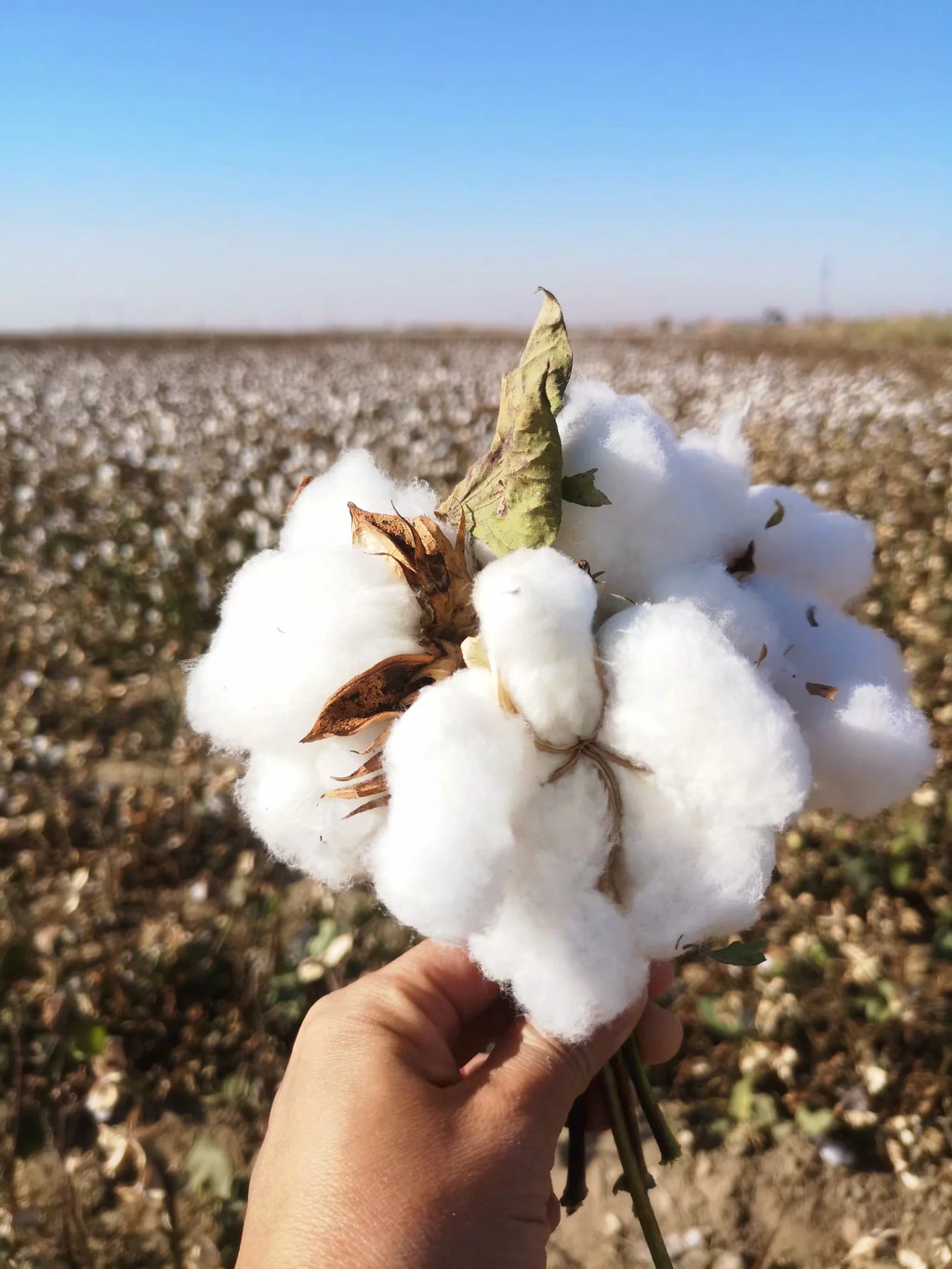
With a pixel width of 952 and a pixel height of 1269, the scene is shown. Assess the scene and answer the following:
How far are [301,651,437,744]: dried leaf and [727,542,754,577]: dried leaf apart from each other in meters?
0.36

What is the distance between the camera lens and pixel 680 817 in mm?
691

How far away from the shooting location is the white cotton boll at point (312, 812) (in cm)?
76

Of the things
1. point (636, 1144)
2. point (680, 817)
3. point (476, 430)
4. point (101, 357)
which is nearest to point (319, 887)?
point (636, 1144)

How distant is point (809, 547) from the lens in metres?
0.91

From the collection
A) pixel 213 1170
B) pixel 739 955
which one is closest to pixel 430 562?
pixel 739 955

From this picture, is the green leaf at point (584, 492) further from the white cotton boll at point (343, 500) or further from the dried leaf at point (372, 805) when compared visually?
the dried leaf at point (372, 805)

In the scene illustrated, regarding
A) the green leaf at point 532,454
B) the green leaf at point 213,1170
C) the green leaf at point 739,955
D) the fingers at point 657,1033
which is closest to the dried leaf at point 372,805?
the green leaf at point 532,454

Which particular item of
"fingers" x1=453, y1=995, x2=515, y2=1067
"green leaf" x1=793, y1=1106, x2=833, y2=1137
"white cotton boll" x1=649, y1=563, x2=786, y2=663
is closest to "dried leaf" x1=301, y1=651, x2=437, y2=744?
"white cotton boll" x1=649, y1=563, x2=786, y2=663

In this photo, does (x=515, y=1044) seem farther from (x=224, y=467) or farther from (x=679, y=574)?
(x=224, y=467)

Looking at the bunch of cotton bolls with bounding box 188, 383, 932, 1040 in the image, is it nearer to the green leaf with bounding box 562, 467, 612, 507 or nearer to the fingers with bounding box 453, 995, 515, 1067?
the green leaf with bounding box 562, 467, 612, 507

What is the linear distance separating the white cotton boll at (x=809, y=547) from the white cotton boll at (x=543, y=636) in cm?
33

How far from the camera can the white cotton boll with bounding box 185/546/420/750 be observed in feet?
2.31

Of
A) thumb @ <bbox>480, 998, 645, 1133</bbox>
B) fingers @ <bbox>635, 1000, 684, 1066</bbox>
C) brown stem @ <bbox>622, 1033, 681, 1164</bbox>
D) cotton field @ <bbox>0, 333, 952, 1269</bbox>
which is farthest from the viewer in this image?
→ cotton field @ <bbox>0, 333, 952, 1269</bbox>

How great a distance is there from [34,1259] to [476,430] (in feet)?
18.5
